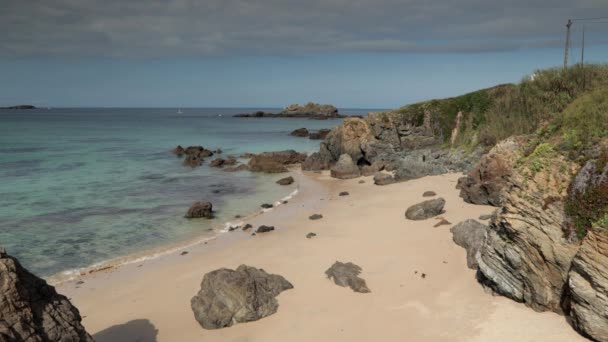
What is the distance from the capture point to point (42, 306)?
8.16m

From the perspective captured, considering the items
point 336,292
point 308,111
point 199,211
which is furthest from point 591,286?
point 308,111

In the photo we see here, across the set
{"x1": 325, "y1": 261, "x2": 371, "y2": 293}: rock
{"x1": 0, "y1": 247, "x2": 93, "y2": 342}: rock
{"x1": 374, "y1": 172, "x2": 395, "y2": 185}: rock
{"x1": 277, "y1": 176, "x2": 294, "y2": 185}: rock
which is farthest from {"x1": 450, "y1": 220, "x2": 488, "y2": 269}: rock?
{"x1": 277, "y1": 176, "x2": 294, "y2": 185}: rock

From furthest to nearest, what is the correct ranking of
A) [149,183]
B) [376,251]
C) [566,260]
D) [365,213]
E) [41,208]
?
[149,183] < [41,208] < [365,213] < [376,251] < [566,260]

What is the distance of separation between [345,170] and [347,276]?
78.8ft

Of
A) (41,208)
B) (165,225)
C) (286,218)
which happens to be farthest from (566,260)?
(41,208)

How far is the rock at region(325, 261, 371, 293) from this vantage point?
1340 centimetres

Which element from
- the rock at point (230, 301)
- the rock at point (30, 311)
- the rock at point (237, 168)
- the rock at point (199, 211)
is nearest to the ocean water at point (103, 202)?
the rock at point (199, 211)

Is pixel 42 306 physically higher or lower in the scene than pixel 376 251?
higher

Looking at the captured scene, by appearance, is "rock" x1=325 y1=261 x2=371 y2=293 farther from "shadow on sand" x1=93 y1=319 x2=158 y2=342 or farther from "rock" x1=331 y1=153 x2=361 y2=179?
"rock" x1=331 y1=153 x2=361 y2=179

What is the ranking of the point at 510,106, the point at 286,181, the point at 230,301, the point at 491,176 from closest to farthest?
the point at 230,301 < the point at 491,176 < the point at 510,106 < the point at 286,181

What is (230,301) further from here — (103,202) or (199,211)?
(103,202)

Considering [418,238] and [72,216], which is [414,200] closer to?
[418,238]

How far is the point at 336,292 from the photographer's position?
529 inches

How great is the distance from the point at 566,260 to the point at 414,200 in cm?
1510
